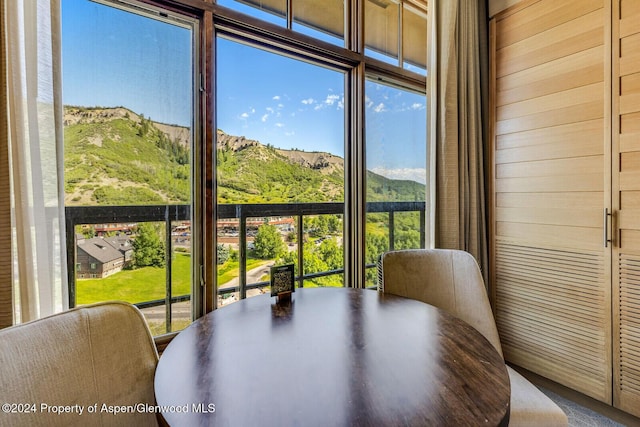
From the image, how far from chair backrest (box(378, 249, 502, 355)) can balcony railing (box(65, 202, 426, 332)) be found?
0.63 metres

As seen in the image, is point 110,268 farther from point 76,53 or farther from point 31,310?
point 76,53

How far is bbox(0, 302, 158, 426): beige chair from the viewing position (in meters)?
0.70

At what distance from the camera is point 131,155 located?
1.47 meters

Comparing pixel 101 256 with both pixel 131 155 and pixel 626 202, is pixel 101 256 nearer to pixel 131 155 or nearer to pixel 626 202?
pixel 131 155

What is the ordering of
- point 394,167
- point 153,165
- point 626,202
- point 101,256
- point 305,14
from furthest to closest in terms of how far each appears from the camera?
point 394,167, point 305,14, point 626,202, point 153,165, point 101,256

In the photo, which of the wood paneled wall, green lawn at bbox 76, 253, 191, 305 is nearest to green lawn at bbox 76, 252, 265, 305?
green lawn at bbox 76, 253, 191, 305

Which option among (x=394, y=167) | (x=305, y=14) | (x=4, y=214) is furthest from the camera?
(x=394, y=167)

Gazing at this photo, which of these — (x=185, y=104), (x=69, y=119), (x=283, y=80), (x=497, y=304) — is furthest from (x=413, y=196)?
(x=69, y=119)

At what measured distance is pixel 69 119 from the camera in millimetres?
1332

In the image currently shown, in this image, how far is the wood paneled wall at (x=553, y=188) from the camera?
178 centimetres

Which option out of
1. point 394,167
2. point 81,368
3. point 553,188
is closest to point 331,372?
point 81,368

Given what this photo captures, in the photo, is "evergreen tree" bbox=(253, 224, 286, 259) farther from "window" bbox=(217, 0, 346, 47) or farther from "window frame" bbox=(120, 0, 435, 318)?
"window" bbox=(217, 0, 346, 47)

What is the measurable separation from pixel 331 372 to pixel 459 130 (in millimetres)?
1981

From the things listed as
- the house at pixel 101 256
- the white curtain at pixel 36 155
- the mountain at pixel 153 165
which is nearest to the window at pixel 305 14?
the mountain at pixel 153 165
